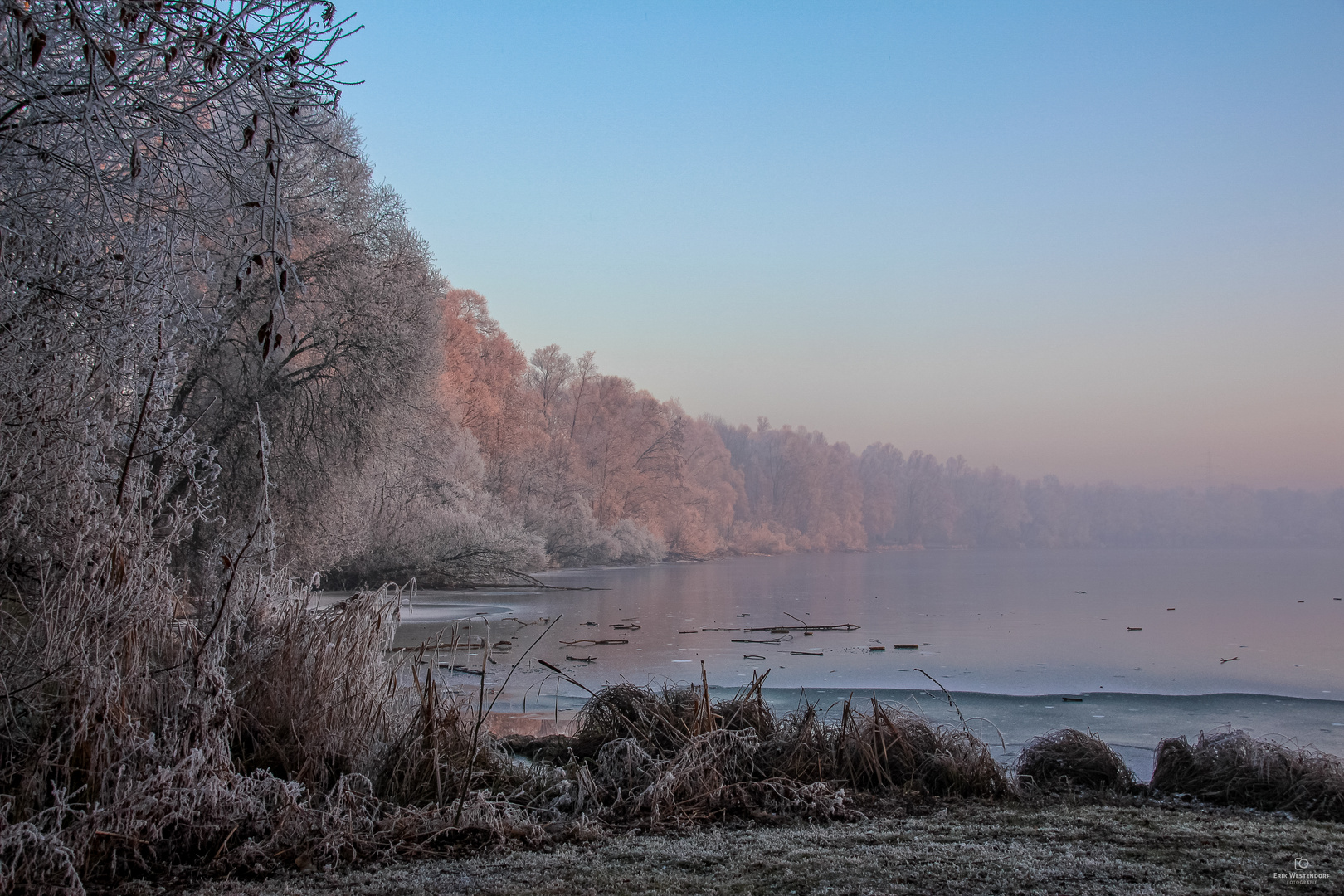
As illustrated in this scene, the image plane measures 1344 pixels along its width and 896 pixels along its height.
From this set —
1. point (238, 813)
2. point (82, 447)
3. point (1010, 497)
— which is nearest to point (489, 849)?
point (238, 813)

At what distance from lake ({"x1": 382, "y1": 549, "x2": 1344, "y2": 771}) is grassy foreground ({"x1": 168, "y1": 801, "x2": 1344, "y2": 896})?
183 cm

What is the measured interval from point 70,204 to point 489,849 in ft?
13.4

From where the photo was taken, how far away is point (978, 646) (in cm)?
1558

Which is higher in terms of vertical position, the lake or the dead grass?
the dead grass

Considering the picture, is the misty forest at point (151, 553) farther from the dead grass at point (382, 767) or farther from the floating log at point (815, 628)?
the floating log at point (815, 628)

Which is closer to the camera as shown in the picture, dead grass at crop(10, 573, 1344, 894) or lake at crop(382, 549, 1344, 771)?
dead grass at crop(10, 573, 1344, 894)

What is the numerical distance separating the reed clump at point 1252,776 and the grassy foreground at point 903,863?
0.63 metres

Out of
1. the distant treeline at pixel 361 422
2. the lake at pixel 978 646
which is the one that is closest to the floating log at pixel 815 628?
the lake at pixel 978 646

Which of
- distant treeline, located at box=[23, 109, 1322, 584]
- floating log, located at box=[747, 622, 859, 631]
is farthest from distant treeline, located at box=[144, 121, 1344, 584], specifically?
floating log, located at box=[747, 622, 859, 631]

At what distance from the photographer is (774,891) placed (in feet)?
12.2

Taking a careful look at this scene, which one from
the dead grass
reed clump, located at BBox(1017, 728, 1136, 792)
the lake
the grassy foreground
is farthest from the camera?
the lake

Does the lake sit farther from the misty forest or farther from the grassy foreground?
the grassy foreground

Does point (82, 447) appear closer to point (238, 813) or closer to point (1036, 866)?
point (238, 813)

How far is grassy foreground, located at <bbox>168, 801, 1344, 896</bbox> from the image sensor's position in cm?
378
